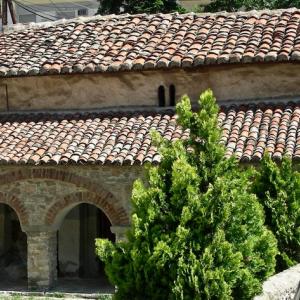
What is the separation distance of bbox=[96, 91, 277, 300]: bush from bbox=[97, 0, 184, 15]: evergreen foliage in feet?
62.8

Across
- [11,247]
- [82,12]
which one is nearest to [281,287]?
[11,247]

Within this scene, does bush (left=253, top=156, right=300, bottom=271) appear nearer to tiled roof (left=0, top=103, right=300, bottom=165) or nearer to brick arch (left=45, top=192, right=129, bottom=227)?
tiled roof (left=0, top=103, right=300, bottom=165)

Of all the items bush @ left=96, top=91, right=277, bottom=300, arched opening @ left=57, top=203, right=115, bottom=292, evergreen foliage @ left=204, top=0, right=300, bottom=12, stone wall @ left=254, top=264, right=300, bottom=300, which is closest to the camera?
bush @ left=96, top=91, right=277, bottom=300

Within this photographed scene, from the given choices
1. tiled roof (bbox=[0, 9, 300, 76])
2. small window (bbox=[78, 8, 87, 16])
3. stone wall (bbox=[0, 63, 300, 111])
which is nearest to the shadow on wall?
stone wall (bbox=[0, 63, 300, 111])

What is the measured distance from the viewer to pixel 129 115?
15898 millimetres

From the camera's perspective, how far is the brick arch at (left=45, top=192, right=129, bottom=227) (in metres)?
14.5

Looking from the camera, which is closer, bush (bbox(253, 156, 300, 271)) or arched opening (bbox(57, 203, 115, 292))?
bush (bbox(253, 156, 300, 271))

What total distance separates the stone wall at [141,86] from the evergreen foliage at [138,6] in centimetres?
1119

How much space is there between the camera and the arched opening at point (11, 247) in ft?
56.9

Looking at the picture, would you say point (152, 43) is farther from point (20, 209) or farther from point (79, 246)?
point (79, 246)

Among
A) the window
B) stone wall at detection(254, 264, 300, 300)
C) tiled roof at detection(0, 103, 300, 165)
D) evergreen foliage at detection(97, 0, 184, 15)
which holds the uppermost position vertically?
the window

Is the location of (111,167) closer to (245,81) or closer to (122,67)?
(122,67)

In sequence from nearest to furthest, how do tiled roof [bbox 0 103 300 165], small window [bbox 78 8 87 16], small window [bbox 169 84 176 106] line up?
tiled roof [bbox 0 103 300 165], small window [bbox 169 84 176 106], small window [bbox 78 8 87 16]

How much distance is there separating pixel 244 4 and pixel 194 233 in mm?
21876
